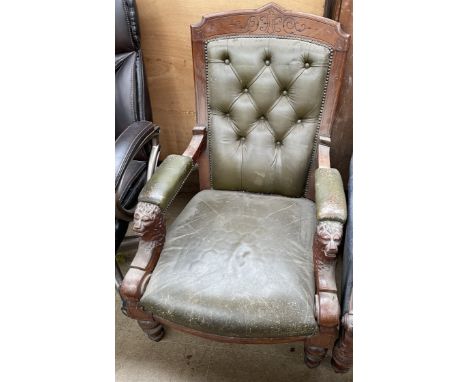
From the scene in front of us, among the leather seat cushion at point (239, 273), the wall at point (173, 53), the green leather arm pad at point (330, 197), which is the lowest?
the leather seat cushion at point (239, 273)

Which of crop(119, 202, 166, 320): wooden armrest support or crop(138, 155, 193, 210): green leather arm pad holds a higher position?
crop(138, 155, 193, 210): green leather arm pad

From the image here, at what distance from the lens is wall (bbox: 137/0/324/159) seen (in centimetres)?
149

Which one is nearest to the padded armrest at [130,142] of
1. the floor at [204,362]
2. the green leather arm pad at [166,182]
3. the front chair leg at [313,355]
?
the green leather arm pad at [166,182]

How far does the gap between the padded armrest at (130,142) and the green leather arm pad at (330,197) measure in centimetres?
67

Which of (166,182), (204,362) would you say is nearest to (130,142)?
(166,182)

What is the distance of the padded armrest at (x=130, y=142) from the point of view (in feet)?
3.85

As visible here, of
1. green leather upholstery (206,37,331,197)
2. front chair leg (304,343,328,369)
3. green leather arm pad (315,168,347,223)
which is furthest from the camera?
green leather upholstery (206,37,331,197)

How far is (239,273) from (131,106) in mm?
882

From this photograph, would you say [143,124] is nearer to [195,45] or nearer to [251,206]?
[195,45]

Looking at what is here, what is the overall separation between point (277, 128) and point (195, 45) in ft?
1.48

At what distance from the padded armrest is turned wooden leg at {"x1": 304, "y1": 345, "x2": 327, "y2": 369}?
88cm

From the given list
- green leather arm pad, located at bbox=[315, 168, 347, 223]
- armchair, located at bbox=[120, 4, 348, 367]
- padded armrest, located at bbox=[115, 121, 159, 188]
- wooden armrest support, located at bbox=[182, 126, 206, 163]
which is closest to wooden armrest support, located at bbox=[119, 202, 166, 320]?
armchair, located at bbox=[120, 4, 348, 367]

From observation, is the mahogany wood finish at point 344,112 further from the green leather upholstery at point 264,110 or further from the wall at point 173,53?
the green leather upholstery at point 264,110

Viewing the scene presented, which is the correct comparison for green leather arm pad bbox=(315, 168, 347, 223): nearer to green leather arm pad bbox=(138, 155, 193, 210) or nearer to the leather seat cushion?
the leather seat cushion
